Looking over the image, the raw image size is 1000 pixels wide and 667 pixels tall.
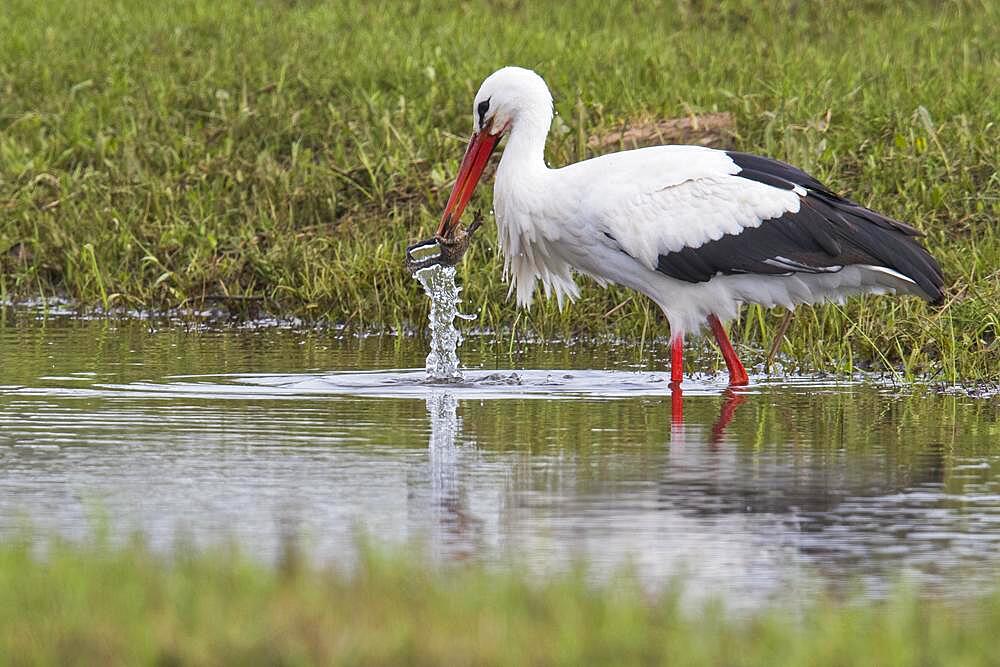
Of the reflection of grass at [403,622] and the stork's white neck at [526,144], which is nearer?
the reflection of grass at [403,622]

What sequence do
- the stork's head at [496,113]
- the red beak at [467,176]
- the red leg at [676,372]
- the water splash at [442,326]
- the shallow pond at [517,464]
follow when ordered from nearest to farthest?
the shallow pond at [517,464] < the red leg at [676,372] < the water splash at [442,326] < the stork's head at [496,113] < the red beak at [467,176]

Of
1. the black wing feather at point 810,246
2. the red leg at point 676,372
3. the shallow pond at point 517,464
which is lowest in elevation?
the shallow pond at point 517,464

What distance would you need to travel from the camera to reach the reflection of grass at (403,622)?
11.0 feet

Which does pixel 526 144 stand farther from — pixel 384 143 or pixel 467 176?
pixel 384 143

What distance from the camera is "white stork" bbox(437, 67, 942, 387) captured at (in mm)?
7934

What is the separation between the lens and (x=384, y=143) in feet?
38.2

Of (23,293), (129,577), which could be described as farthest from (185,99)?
(129,577)

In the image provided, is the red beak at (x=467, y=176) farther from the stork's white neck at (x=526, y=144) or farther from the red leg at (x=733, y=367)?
the red leg at (x=733, y=367)

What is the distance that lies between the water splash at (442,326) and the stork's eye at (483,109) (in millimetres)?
685

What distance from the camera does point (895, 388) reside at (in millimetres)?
7777

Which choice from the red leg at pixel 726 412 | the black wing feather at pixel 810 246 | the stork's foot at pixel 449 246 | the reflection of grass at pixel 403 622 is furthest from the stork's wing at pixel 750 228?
the reflection of grass at pixel 403 622

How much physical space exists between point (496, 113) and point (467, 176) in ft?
1.12

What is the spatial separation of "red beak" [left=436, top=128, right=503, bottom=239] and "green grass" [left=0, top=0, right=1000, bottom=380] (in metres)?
1.05

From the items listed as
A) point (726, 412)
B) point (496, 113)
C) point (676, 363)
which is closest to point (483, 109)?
point (496, 113)
